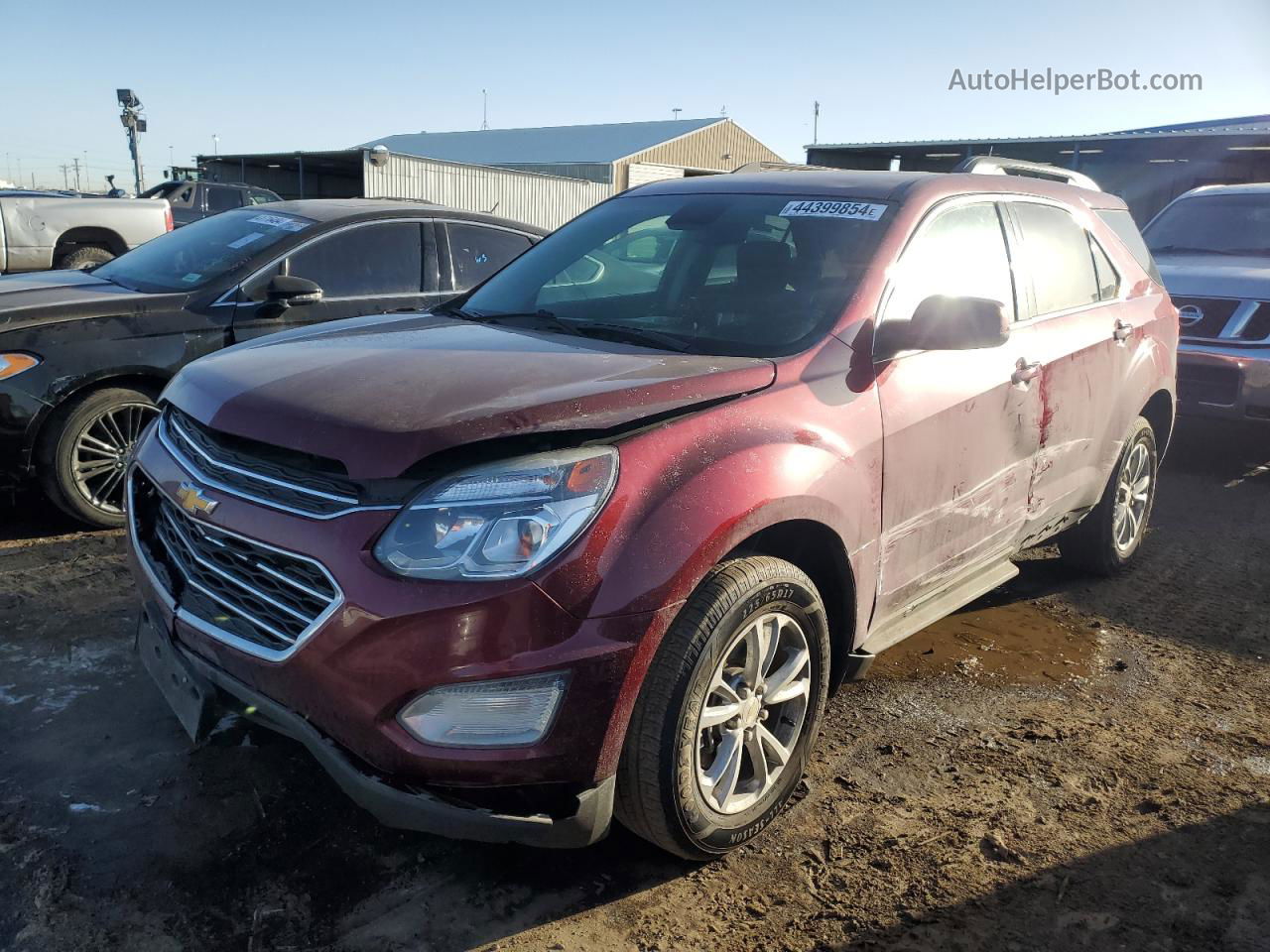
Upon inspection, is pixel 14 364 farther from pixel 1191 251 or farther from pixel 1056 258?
pixel 1191 251

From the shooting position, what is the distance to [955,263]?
3408 mm

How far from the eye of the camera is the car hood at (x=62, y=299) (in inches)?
180

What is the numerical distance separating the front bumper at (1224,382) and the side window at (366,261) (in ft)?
17.6

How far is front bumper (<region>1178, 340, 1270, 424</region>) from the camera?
22.6 feet

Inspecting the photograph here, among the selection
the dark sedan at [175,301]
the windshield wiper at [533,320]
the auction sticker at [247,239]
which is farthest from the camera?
the auction sticker at [247,239]

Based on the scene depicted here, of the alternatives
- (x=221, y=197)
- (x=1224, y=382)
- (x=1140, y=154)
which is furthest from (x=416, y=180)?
(x=1224, y=382)

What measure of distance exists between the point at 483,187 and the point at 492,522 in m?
27.8

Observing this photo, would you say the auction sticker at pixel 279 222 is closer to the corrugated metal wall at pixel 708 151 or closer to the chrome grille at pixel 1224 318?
the chrome grille at pixel 1224 318

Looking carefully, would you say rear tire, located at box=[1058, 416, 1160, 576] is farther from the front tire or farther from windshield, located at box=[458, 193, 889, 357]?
the front tire

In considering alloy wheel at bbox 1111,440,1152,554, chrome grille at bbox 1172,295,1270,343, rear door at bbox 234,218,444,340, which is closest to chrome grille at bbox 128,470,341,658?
rear door at bbox 234,218,444,340

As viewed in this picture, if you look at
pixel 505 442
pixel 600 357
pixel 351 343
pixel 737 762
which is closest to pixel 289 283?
pixel 351 343

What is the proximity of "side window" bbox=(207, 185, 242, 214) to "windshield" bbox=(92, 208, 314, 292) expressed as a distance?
14375 millimetres

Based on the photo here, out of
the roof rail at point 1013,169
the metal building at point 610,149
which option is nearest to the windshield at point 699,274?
the roof rail at point 1013,169

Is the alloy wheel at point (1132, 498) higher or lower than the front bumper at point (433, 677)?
lower
